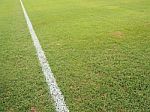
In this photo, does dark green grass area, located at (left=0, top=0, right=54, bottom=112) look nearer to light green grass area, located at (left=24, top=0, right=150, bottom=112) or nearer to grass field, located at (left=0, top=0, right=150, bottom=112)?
grass field, located at (left=0, top=0, right=150, bottom=112)

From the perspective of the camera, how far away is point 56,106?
452 centimetres

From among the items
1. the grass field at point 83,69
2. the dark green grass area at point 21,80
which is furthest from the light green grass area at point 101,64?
the dark green grass area at point 21,80

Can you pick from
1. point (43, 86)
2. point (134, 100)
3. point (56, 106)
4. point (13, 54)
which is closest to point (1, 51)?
point (13, 54)

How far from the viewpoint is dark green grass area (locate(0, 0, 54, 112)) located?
4617 millimetres

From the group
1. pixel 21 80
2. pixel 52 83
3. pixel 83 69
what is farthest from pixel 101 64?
pixel 21 80

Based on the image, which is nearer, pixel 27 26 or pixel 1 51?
pixel 1 51

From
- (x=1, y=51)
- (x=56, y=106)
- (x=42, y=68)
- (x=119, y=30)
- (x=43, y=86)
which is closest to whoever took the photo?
(x=56, y=106)

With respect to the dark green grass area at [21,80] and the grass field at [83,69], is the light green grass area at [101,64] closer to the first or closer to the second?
the grass field at [83,69]

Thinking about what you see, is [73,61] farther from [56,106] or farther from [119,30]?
[119,30]

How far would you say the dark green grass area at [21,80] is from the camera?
4617 millimetres

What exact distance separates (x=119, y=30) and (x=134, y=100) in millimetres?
5823

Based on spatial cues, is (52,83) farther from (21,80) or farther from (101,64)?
(101,64)

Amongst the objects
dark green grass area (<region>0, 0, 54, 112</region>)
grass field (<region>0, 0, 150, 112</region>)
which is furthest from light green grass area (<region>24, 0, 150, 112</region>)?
dark green grass area (<region>0, 0, 54, 112</region>)

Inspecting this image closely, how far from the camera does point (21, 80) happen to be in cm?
568
